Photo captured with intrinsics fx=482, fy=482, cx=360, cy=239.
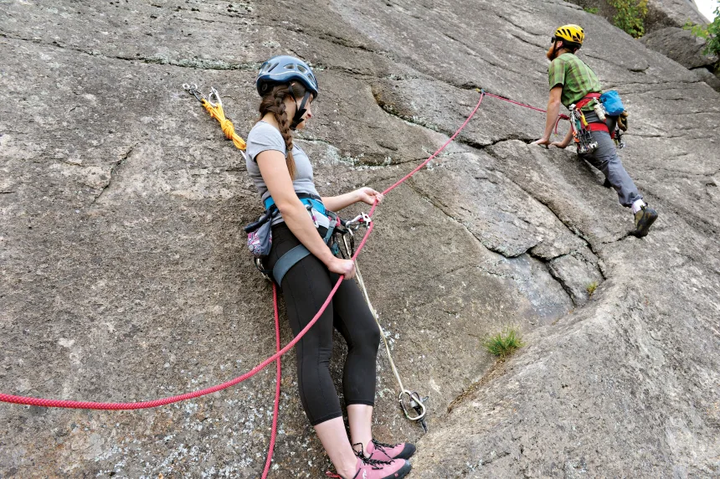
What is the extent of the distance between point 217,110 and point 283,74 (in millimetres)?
1338

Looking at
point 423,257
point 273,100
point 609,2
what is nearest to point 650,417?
point 423,257

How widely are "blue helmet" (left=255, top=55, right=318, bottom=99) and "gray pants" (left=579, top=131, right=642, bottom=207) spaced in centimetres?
371

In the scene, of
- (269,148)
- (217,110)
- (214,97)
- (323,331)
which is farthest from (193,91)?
(323,331)

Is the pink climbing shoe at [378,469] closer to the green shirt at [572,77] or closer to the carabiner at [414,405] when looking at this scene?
the carabiner at [414,405]

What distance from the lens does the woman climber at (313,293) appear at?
2.38 m

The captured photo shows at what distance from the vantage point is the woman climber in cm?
238

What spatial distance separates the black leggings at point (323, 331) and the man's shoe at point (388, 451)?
0.22 meters

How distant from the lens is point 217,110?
3891 mm

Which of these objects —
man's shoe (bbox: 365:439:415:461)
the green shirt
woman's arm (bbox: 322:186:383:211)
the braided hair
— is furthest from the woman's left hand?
the green shirt

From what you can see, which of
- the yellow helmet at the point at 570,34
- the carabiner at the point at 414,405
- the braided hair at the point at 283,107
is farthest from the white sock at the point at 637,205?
the braided hair at the point at 283,107

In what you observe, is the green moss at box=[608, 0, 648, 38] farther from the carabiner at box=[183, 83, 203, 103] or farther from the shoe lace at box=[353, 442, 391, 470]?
the shoe lace at box=[353, 442, 391, 470]

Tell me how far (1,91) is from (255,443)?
295cm

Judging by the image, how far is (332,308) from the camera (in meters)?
2.69

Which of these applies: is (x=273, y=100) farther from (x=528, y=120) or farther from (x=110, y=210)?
(x=528, y=120)
